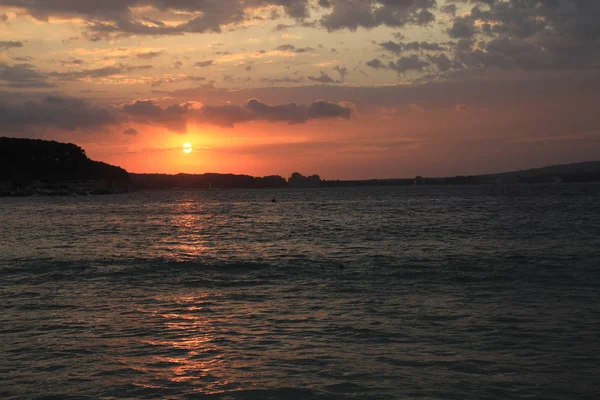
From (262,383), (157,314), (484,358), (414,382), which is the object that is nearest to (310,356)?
(262,383)

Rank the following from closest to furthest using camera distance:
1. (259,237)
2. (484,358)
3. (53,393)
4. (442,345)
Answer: (53,393), (484,358), (442,345), (259,237)

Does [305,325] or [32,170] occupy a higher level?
[32,170]

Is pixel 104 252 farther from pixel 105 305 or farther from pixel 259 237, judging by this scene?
pixel 105 305

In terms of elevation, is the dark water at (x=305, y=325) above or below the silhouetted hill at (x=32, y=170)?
below

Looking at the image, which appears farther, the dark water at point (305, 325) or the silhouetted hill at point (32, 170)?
the silhouetted hill at point (32, 170)

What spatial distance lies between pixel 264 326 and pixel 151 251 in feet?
67.3

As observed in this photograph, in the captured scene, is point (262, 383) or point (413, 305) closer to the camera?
point (262, 383)

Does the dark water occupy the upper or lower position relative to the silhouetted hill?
lower

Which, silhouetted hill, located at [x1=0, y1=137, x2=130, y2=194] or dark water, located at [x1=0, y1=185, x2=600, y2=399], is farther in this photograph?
silhouetted hill, located at [x1=0, y1=137, x2=130, y2=194]

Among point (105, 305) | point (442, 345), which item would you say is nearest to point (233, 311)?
point (105, 305)

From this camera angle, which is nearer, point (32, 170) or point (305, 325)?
point (305, 325)

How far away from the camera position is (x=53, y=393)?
9.50 meters

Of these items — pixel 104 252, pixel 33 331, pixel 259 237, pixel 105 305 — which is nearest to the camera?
pixel 33 331

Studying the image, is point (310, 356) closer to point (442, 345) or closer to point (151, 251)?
point (442, 345)
